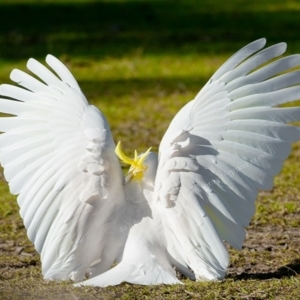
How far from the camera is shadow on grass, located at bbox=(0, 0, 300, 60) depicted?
10156mm

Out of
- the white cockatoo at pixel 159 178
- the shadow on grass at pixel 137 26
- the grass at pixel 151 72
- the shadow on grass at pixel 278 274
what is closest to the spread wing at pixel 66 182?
the white cockatoo at pixel 159 178

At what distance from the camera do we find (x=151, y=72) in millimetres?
9273

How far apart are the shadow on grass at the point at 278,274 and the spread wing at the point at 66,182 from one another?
25.6 inches

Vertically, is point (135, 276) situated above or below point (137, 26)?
below

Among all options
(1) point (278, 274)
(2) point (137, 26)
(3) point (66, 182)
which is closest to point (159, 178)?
(3) point (66, 182)

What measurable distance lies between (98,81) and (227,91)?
532cm

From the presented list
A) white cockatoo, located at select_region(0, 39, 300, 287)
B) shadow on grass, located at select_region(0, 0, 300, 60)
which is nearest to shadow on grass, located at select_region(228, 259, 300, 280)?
white cockatoo, located at select_region(0, 39, 300, 287)

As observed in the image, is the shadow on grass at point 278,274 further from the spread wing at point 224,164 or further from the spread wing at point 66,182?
the spread wing at point 66,182

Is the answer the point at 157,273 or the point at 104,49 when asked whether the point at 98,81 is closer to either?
the point at 104,49

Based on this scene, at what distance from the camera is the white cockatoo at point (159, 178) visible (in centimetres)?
365

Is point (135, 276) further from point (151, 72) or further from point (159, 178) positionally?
point (151, 72)

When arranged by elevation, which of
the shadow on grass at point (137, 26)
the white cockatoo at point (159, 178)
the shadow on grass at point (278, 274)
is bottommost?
the shadow on grass at point (278, 274)

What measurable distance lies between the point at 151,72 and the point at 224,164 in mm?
5682

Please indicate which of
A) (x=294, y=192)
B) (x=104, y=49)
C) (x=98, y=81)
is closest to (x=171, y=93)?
(x=98, y=81)
